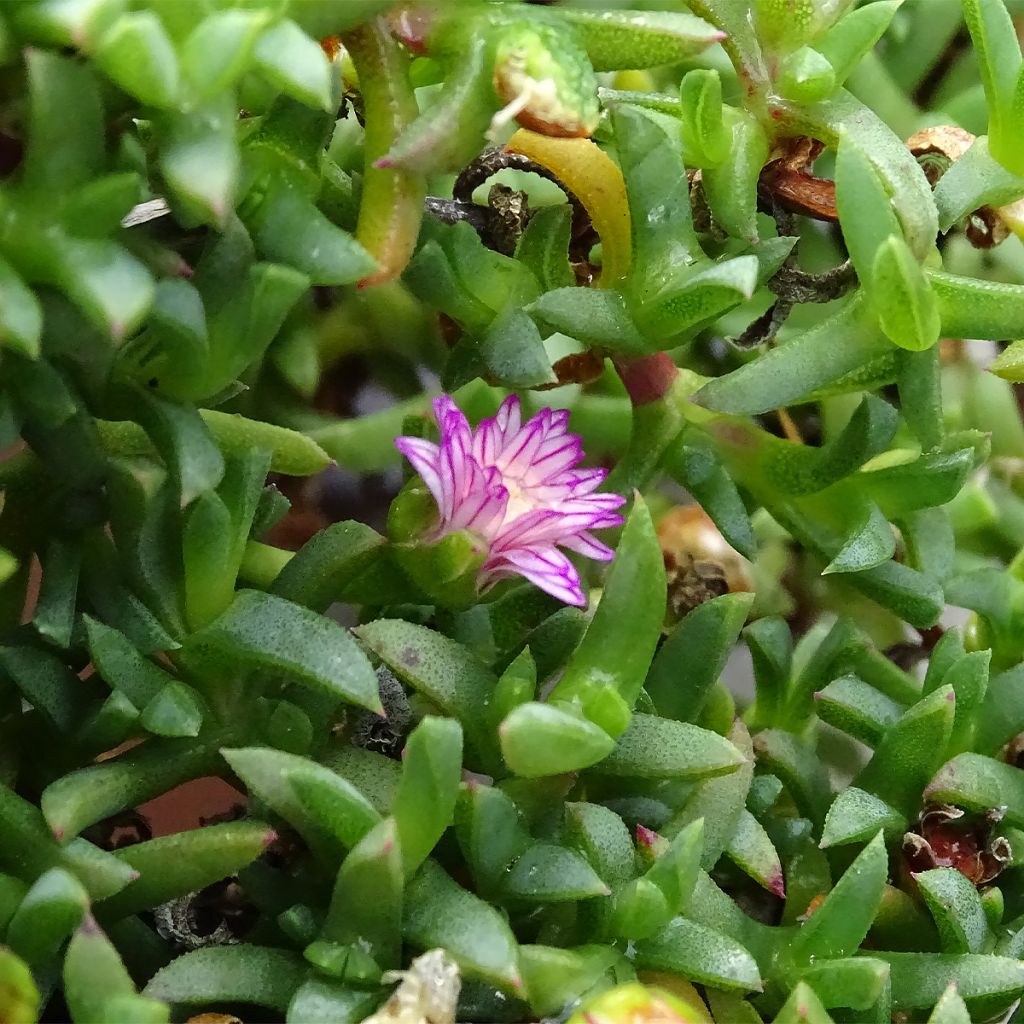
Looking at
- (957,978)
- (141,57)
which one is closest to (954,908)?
(957,978)

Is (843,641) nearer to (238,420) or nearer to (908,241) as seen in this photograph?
(908,241)

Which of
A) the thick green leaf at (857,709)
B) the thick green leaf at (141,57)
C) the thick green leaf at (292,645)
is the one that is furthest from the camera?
the thick green leaf at (857,709)

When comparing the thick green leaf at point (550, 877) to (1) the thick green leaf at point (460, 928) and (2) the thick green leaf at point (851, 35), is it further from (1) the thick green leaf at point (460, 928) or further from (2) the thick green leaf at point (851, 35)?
(2) the thick green leaf at point (851, 35)

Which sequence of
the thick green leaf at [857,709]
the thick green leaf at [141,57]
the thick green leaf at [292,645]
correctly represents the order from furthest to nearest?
the thick green leaf at [857,709]
the thick green leaf at [292,645]
the thick green leaf at [141,57]

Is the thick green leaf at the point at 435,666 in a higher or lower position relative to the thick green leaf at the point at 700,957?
higher

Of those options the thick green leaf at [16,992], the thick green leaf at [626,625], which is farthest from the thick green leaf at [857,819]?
the thick green leaf at [16,992]

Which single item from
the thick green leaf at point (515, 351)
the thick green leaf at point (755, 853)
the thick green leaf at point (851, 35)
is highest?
the thick green leaf at point (851, 35)

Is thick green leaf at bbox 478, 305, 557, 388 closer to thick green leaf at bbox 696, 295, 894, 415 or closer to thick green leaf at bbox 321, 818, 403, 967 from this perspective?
thick green leaf at bbox 696, 295, 894, 415

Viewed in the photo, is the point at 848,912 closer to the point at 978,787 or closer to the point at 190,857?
the point at 978,787

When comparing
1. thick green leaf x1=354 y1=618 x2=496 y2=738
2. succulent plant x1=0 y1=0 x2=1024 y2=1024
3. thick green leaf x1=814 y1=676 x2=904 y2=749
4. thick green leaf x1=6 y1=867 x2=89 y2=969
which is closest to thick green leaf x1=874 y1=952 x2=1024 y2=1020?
succulent plant x1=0 y1=0 x2=1024 y2=1024
